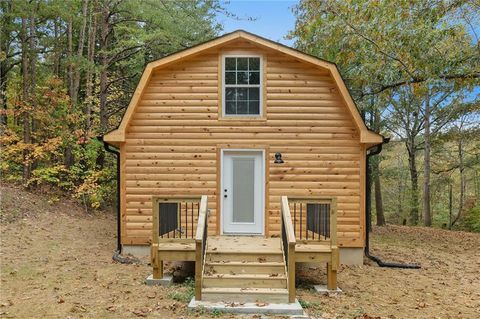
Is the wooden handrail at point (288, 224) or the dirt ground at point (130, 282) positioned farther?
the wooden handrail at point (288, 224)

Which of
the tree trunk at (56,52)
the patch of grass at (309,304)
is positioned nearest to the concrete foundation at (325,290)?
the patch of grass at (309,304)

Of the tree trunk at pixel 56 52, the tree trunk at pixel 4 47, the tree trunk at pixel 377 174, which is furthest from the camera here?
the tree trunk at pixel 56 52

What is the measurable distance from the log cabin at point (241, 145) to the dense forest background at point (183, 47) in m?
2.29

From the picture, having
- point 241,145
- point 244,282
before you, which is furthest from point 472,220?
point 244,282

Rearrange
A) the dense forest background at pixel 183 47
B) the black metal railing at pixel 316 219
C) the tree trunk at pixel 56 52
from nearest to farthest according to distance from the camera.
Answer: the black metal railing at pixel 316 219, the dense forest background at pixel 183 47, the tree trunk at pixel 56 52

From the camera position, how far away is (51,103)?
1481 cm

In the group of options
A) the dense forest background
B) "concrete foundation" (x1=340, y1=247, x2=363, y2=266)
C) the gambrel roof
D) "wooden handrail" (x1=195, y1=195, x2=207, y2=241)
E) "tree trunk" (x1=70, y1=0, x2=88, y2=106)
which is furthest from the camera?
"tree trunk" (x1=70, y1=0, x2=88, y2=106)

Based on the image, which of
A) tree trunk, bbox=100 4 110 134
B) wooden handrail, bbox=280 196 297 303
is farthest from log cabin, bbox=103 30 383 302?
tree trunk, bbox=100 4 110 134

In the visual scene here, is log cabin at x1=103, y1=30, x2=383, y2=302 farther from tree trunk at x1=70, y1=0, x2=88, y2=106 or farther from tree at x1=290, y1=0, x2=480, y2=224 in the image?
tree trunk at x1=70, y1=0, x2=88, y2=106

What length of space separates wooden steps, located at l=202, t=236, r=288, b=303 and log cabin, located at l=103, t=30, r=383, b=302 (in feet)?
4.59

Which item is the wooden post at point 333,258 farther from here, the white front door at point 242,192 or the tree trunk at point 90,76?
the tree trunk at point 90,76

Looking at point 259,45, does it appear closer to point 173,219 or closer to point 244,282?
point 173,219

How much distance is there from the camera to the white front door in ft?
28.8

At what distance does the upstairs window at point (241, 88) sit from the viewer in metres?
8.97
